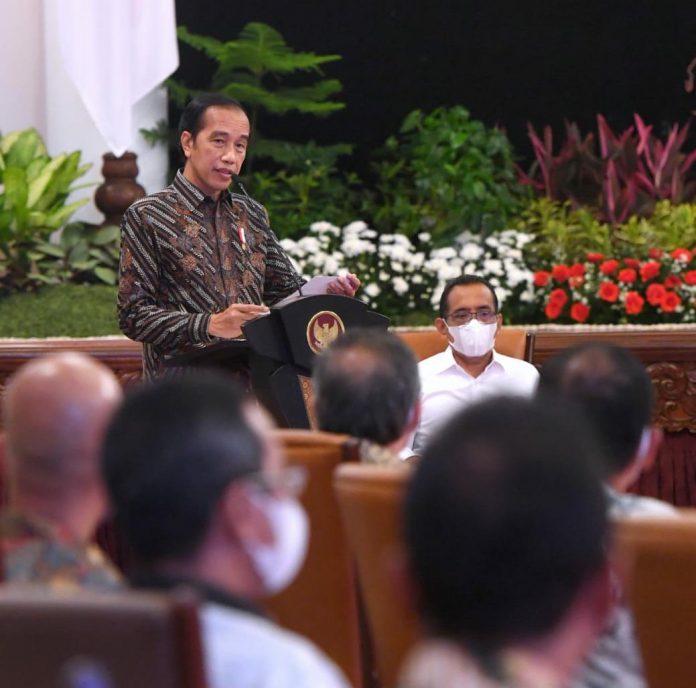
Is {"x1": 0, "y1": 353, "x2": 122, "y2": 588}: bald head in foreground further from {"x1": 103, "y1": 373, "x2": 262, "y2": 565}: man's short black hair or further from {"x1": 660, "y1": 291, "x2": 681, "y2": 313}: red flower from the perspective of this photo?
{"x1": 660, "y1": 291, "x2": 681, "y2": 313}: red flower

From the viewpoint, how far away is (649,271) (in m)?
5.77

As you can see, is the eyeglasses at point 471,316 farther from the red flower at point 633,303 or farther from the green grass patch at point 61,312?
the green grass patch at point 61,312

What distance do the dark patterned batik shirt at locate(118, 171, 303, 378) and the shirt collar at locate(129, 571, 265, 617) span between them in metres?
2.29

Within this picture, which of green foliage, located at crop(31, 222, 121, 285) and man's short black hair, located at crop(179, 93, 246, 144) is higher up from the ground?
man's short black hair, located at crop(179, 93, 246, 144)

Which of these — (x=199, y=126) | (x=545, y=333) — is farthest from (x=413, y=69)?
(x=199, y=126)

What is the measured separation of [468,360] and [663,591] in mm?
2619

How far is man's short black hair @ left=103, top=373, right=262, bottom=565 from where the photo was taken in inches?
54.3

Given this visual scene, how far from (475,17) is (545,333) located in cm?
314

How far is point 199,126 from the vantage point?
3.79m

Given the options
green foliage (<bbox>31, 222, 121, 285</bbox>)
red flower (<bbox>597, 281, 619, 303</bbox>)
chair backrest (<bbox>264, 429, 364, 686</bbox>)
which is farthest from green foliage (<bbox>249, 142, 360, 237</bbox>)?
chair backrest (<bbox>264, 429, 364, 686</bbox>)

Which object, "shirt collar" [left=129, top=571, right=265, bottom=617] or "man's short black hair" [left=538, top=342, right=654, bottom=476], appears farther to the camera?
"man's short black hair" [left=538, top=342, right=654, bottom=476]

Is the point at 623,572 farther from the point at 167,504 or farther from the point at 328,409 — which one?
the point at 328,409

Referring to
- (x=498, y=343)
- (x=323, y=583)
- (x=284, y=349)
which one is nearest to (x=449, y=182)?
(x=498, y=343)

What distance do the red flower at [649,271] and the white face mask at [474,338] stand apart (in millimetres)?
1553
